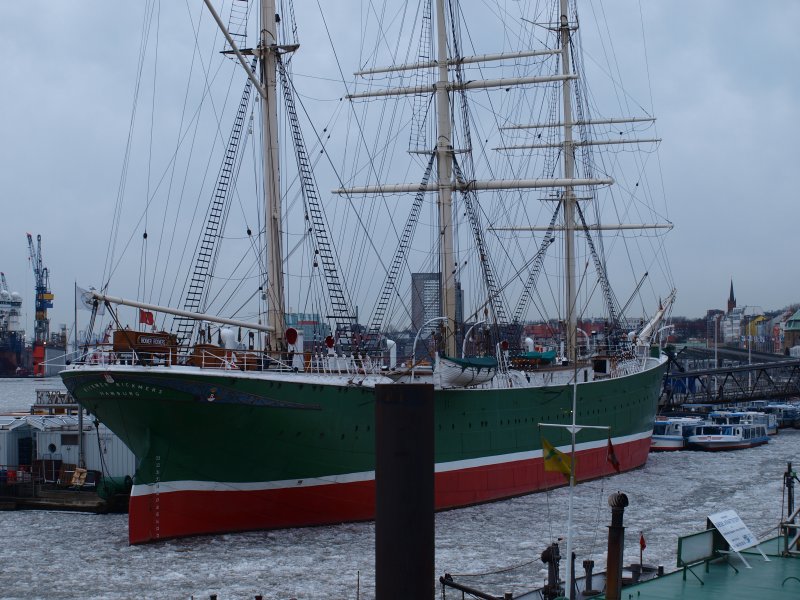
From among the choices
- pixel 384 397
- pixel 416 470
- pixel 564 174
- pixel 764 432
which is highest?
pixel 564 174

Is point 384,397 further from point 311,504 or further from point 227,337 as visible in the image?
point 227,337

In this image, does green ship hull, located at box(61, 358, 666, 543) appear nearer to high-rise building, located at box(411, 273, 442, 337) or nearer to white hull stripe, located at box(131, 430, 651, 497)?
white hull stripe, located at box(131, 430, 651, 497)

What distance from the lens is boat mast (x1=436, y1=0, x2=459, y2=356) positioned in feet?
105

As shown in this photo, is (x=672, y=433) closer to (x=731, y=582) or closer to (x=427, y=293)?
(x=427, y=293)

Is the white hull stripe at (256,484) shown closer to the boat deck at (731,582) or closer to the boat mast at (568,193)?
the boat deck at (731,582)

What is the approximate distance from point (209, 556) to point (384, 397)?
44.3ft

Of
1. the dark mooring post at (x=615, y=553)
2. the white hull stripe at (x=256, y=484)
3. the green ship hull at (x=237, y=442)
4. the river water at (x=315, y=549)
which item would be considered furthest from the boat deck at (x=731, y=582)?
the white hull stripe at (x=256, y=484)

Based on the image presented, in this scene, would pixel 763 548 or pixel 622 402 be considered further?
pixel 622 402

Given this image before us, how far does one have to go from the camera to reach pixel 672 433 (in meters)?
50.8

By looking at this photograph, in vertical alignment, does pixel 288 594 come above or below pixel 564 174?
below

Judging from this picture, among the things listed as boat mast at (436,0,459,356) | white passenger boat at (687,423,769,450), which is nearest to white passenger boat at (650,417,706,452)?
white passenger boat at (687,423,769,450)

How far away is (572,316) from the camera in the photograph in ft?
137

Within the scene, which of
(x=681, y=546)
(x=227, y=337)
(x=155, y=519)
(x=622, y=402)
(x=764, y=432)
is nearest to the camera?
(x=681, y=546)

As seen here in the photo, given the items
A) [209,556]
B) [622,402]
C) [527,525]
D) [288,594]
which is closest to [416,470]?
[288,594]
